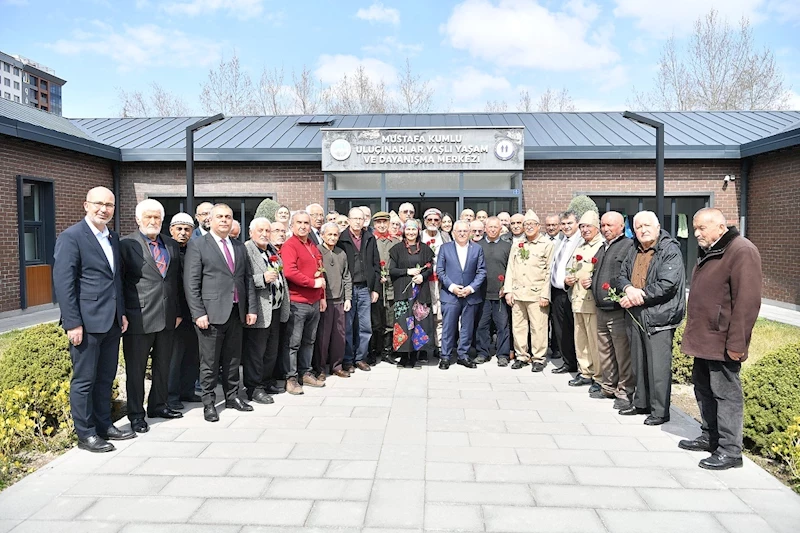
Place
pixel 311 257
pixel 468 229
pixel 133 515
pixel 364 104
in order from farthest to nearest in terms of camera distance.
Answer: pixel 364 104
pixel 468 229
pixel 311 257
pixel 133 515

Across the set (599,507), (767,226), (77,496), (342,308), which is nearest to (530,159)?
(767,226)

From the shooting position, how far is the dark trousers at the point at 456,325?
23.9ft

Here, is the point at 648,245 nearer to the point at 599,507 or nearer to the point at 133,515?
the point at 599,507

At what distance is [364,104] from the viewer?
115ft

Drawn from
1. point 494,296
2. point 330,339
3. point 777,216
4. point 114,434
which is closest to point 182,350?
point 114,434

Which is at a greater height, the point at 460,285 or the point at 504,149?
the point at 504,149

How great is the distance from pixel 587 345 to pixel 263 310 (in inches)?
145

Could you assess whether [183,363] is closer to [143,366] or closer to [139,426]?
[143,366]

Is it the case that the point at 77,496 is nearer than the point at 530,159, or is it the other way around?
the point at 77,496

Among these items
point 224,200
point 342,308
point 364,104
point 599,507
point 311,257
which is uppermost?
point 364,104

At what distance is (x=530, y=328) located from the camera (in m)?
7.35

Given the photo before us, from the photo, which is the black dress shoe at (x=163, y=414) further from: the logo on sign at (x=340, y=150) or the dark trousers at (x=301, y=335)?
the logo on sign at (x=340, y=150)

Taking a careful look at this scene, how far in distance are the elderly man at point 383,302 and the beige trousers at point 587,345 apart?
7.85 ft

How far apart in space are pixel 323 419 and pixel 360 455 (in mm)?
986
